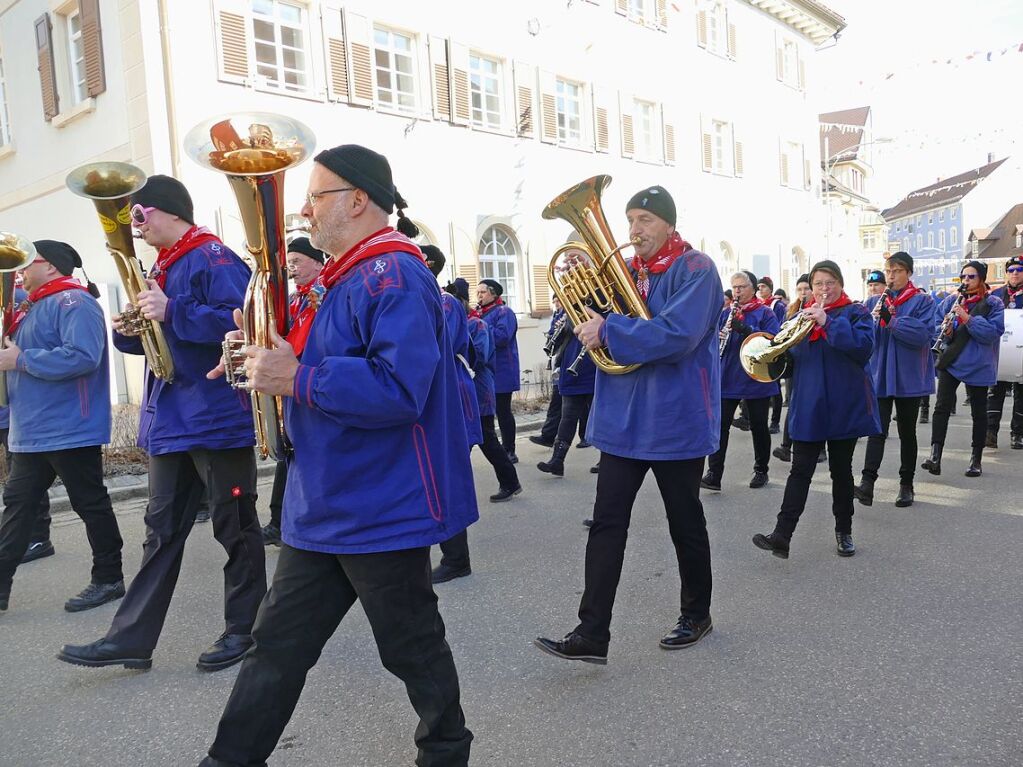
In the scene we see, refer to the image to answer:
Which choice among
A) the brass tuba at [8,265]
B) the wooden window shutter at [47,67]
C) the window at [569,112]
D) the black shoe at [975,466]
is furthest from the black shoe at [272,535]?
the window at [569,112]

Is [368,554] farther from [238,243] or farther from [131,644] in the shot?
[238,243]

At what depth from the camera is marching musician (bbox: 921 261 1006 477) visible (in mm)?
7340

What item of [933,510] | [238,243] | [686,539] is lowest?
[933,510]

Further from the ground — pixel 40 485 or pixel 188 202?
pixel 188 202

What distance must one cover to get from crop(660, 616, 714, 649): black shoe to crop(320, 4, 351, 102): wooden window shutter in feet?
37.9

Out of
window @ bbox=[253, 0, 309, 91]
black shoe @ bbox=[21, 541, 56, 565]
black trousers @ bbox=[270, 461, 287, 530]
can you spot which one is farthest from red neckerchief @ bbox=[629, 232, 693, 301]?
window @ bbox=[253, 0, 309, 91]

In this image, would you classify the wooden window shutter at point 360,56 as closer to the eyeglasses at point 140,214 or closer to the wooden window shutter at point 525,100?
the wooden window shutter at point 525,100

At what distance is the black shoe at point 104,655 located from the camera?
3.44 m

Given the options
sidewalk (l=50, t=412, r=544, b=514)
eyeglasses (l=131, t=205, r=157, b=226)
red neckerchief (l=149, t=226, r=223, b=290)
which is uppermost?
eyeglasses (l=131, t=205, r=157, b=226)

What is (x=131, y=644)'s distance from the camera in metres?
3.49

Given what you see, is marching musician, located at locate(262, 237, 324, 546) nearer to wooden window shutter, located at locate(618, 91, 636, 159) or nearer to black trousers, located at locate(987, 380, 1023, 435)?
black trousers, located at locate(987, 380, 1023, 435)

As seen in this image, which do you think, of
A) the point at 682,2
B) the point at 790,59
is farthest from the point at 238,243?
the point at 790,59

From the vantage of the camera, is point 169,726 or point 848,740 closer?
point 848,740

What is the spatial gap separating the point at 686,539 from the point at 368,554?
1839 millimetres
